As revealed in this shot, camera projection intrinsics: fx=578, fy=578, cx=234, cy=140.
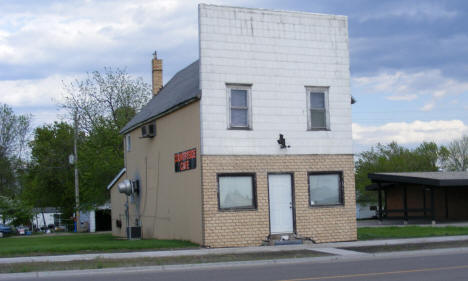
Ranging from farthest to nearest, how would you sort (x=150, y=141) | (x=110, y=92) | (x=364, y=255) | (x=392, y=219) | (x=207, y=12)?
(x=110, y=92) → (x=392, y=219) → (x=150, y=141) → (x=207, y=12) → (x=364, y=255)

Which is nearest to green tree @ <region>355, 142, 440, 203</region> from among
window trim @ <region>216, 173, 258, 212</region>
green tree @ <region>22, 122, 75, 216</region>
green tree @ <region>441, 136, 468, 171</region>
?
green tree @ <region>441, 136, 468, 171</region>

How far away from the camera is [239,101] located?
1895 cm

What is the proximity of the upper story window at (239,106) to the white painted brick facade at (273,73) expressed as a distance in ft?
0.59

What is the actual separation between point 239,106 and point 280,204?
11.6 feet

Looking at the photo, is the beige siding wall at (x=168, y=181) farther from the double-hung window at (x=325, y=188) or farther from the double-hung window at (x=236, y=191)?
the double-hung window at (x=325, y=188)

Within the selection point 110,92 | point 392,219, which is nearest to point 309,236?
point 392,219

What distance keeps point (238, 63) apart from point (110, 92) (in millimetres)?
→ 28023

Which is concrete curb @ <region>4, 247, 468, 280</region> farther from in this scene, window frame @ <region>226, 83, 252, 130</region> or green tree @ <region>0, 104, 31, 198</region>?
green tree @ <region>0, 104, 31, 198</region>

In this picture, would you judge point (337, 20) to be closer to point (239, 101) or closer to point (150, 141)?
point (239, 101)

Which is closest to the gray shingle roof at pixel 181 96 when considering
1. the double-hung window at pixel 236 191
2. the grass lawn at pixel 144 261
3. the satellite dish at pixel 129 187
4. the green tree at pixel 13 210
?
the satellite dish at pixel 129 187

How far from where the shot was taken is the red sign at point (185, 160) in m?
18.9

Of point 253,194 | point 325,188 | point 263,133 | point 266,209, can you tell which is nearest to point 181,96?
point 263,133

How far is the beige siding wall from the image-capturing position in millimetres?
18984

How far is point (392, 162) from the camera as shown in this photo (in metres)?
57.7
